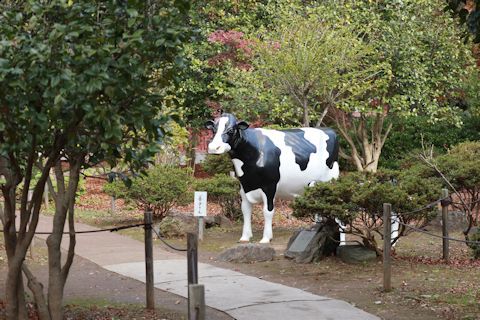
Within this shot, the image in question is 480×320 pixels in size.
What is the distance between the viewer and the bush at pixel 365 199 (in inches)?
421

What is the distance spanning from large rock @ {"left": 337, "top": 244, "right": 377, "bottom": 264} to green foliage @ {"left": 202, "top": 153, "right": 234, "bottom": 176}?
7.69 m

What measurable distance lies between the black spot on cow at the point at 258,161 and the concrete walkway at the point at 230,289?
1979mm

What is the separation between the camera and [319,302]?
851 cm

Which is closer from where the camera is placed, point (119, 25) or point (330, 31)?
point (119, 25)

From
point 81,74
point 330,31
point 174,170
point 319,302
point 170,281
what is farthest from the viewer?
point 330,31

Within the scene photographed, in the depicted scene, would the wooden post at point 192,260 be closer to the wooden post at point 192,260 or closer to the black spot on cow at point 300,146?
the wooden post at point 192,260

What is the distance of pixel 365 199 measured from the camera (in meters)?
10.6

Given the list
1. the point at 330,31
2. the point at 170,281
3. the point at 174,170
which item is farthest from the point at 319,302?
the point at 330,31

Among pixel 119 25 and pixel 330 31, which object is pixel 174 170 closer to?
pixel 330 31

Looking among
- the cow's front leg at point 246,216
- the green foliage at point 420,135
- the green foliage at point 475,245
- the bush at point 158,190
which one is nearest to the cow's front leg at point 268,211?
the cow's front leg at point 246,216

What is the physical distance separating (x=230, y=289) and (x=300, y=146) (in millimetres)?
5039

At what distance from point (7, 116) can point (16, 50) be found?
52 cm

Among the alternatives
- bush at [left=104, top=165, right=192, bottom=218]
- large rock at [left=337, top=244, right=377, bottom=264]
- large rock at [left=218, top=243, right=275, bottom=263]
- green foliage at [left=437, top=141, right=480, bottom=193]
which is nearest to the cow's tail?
green foliage at [left=437, top=141, right=480, bottom=193]

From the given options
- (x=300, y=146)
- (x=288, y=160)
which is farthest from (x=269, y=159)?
(x=300, y=146)
